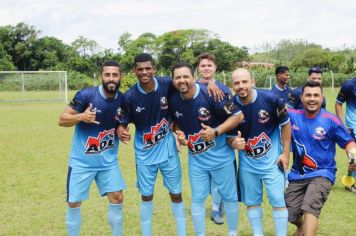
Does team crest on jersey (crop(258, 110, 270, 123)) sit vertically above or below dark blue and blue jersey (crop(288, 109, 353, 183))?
above

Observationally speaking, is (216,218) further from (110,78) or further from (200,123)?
(110,78)

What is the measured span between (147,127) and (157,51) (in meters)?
64.1

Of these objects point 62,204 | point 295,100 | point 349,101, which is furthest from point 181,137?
point 349,101

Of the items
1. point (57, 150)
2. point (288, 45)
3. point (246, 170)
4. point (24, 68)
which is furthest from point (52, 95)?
point (288, 45)

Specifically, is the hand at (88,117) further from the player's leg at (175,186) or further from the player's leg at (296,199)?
the player's leg at (296,199)

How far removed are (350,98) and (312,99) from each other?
3.31 metres

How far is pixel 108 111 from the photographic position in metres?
5.57

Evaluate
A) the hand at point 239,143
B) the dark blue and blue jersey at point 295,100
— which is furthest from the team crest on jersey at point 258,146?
the dark blue and blue jersey at point 295,100

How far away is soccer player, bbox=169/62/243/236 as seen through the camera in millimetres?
5312

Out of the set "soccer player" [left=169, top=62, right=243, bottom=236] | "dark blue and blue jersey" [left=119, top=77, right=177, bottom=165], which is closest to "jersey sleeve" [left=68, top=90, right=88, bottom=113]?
"dark blue and blue jersey" [left=119, top=77, right=177, bottom=165]

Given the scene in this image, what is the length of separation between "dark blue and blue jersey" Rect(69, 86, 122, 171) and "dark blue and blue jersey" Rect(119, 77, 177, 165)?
0.17 m

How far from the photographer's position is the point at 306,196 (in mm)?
5102

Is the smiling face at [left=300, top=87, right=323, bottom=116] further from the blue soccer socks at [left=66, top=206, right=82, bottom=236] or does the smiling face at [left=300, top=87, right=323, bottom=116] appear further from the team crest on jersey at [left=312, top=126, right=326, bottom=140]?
the blue soccer socks at [left=66, top=206, right=82, bottom=236]

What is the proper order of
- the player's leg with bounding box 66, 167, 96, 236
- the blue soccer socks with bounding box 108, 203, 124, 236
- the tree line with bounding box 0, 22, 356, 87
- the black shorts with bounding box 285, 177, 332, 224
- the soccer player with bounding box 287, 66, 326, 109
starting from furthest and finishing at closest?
the tree line with bounding box 0, 22, 356, 87 < the soccer player with bounding box 287, 66, 326, 109 < the blue soccer socks with bounding box 108, 203, 124, 236 < the player's leg with bounding box 66, 167, 96, 236 < the black shorts with bounding box 285, 177, 332, 224
